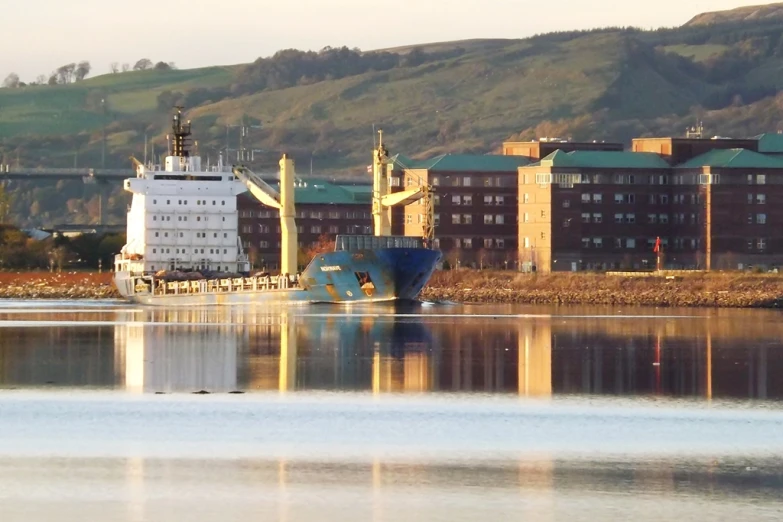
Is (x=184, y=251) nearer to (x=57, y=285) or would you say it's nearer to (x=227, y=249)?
(x=227, y=249)

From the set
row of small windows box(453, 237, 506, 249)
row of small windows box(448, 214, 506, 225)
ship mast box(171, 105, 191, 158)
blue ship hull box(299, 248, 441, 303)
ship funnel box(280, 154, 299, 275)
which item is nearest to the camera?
blue ship hull box(299, 248, 441, 303)

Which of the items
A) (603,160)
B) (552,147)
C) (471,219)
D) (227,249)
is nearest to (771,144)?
(552,147)

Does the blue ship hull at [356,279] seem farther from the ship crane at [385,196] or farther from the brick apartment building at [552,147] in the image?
the brick apartment building at [552,147]

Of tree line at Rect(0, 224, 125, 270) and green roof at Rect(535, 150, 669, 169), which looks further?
tree line at Rect(0, 224, 125, 270)

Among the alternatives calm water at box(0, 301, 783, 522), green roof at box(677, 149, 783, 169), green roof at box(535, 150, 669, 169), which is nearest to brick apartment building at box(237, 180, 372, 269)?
green roof at box(535, 150, 669, 169)

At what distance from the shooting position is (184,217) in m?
102

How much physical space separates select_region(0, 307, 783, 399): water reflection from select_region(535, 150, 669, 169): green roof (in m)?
48.7

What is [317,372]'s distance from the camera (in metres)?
48.0

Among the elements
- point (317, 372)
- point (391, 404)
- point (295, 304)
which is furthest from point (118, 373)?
point (295, 304)

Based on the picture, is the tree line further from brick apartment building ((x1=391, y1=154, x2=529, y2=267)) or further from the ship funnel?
the ship funnel

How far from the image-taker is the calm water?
2780 centimetres

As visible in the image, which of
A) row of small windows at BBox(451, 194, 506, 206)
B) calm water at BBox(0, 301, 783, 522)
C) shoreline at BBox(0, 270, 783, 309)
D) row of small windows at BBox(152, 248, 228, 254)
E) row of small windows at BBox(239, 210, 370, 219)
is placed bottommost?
calm water at BBox(0, 301, 783, 522)

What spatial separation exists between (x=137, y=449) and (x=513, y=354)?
2315 centimetres

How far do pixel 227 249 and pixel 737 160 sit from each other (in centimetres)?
4031
